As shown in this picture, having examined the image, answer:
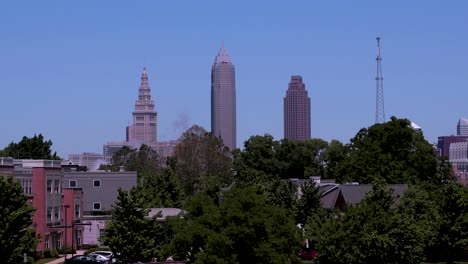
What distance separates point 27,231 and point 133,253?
27.3 ft

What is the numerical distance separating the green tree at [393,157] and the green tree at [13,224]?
182ft

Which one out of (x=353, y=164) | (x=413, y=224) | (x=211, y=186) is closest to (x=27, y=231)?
(x=211, y=186)

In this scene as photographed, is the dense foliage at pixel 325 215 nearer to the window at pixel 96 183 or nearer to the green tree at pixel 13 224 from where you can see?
the window at pixel 96 183

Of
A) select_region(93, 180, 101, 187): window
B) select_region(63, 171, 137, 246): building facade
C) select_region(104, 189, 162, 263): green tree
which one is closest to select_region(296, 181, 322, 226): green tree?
select_region(104, 189, 162, 263): green tree

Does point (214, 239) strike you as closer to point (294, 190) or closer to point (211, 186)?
point (211, 186)

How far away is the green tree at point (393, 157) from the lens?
11881cm

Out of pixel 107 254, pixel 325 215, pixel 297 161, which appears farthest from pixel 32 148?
pixel 325 215

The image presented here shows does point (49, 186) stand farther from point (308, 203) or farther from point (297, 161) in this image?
point (297, 161)

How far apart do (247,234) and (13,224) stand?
2001 cm

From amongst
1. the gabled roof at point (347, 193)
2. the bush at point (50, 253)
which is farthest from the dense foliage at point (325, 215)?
the bush at point (50, 253)

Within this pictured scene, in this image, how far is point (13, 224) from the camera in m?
69.3

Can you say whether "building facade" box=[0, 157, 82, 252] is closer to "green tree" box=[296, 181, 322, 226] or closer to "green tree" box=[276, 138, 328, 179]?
"green tree" box=[296, 181, 322, 226]

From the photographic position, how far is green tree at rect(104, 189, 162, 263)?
74875mm

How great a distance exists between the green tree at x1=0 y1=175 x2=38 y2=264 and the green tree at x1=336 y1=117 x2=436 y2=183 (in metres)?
55.5
